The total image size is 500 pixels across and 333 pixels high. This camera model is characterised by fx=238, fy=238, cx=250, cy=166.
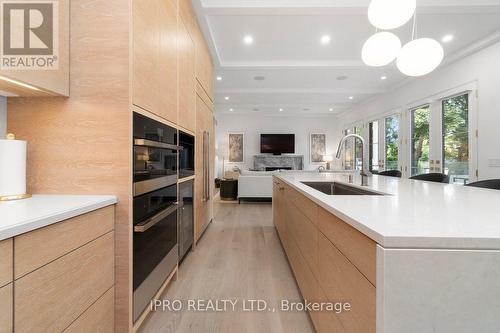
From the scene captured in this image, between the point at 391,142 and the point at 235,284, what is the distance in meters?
5.81

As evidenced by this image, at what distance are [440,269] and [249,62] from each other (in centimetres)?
460

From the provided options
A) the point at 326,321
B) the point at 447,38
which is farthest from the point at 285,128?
the point at 326,321

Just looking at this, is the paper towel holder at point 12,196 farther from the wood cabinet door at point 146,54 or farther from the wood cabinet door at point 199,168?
the wood cabinet door at point 199,168

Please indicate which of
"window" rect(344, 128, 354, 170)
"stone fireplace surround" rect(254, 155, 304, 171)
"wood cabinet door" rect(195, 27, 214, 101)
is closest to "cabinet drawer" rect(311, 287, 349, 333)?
"wood cabinet door" rect(195, 27, 214, 101)

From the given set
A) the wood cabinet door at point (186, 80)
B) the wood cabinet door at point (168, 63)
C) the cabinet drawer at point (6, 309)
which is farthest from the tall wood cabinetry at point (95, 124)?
the wood cabinet door at point (186, 80)

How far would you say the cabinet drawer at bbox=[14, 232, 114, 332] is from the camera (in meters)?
0.78

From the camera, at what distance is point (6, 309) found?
710 millimetres

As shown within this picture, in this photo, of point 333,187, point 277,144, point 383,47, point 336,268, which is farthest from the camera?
point 277,144

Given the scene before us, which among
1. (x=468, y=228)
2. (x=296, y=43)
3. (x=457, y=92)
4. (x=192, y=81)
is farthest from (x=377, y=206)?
(x=457, y=92)

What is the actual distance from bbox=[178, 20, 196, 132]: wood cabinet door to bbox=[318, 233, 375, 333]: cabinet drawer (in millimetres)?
1653

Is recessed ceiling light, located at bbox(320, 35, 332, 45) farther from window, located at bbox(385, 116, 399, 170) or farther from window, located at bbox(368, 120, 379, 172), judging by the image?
window, located at bbox(368, 120, 379, 172)

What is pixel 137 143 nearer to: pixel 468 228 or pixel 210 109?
pixel 468 228

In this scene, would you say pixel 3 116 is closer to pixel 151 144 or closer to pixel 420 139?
pixel 151 144

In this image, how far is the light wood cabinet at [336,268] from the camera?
724 millimetres
